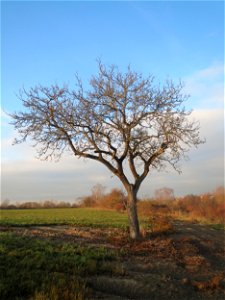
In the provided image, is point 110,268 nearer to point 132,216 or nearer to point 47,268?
point 47,268

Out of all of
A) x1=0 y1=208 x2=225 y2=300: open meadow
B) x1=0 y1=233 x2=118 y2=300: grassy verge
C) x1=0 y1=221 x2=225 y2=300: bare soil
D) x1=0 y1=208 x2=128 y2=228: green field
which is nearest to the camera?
x1=0 y1=233 x2=118 y2=300: grassy verge

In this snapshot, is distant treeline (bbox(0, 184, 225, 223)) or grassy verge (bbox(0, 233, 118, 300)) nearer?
grassy verge (bbox(0, 233, 118, 300))

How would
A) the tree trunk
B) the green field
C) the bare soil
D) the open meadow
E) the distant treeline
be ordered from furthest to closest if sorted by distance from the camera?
the distant treeline → the green field → the tree trunk → the bare soil → the open meadow

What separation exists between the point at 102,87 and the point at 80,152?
3.64m

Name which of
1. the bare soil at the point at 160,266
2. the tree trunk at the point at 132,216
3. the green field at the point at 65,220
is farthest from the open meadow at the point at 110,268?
the green field at the point at 65,220

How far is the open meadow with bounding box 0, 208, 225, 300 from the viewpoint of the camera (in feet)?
35.1

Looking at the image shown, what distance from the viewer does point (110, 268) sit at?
1407cm

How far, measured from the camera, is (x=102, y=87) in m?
20.9

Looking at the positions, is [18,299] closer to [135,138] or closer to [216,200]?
Result: [135,138]

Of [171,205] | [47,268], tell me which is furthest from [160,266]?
[171,205]

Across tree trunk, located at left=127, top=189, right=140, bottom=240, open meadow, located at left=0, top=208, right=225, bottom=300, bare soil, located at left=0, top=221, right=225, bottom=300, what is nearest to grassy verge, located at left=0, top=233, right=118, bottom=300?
open meadow, located at left=0, top=208, right=225, bottom=300

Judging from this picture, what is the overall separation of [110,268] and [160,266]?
103 inches

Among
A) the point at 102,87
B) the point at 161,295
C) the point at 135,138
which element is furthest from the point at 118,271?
the point at 102,87

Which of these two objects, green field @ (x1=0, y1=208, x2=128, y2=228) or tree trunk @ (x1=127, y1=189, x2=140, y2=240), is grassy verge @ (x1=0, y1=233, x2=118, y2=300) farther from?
green field @ (x1=0, y1=208, x2=128, y2=228)
